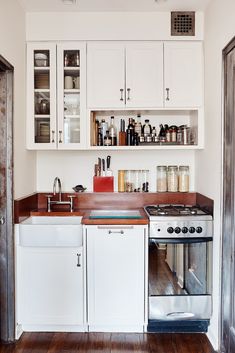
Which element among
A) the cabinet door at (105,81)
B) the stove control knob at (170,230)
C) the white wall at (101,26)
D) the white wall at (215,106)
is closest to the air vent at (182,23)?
the white wall at (101,26)

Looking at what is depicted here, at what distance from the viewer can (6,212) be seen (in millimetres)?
2527

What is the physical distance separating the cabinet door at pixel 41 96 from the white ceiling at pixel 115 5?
303 millimetres

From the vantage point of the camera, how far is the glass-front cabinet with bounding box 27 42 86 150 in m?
2.89

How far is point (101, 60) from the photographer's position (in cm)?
288

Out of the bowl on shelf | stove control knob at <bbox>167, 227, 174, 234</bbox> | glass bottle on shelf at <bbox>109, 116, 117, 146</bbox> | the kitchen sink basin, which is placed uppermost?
the bowl on shelf

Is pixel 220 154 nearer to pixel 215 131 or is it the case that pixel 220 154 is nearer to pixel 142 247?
pixel 215 131

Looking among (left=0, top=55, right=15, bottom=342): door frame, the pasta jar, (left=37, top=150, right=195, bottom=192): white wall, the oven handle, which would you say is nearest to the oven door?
the oven handle

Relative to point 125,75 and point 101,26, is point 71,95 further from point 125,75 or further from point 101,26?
point 101,26

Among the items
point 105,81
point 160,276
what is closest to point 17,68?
point 105,81

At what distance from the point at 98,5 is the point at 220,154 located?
1.61 meters

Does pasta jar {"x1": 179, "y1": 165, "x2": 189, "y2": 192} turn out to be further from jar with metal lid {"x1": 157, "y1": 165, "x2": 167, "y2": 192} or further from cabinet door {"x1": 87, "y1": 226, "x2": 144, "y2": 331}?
cabinet door {"x1": 87, "y1": 226, "x2": 144, "y2": 331}

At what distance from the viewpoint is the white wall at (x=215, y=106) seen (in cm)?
232

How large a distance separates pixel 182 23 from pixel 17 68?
1.48 metres

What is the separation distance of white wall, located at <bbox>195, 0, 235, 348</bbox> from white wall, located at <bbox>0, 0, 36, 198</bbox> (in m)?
1.57
